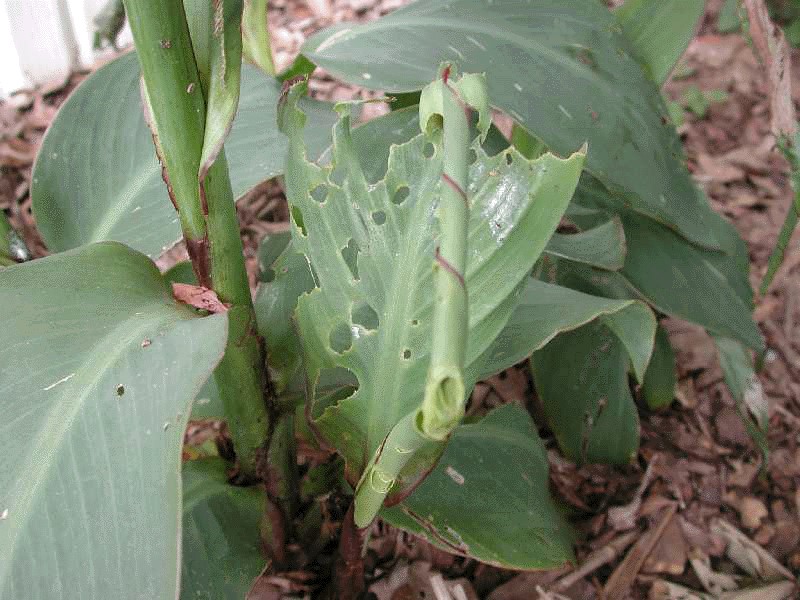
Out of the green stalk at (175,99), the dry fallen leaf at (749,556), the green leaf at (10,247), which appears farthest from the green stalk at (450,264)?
the dry fallen leaf at (749,556)

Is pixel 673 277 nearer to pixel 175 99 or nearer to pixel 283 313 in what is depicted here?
pixel 283 313

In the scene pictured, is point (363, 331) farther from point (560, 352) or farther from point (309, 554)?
point (560, 352)

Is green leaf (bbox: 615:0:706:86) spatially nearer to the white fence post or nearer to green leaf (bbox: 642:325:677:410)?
green leaf (bbox: 642:325:677:410)

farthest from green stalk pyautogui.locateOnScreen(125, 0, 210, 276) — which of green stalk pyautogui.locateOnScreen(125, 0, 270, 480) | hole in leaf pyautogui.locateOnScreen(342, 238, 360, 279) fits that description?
hole in leaf pyautogui.locateOnScreen(342, 238, 360, 279)

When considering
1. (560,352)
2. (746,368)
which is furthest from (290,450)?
(746,368)

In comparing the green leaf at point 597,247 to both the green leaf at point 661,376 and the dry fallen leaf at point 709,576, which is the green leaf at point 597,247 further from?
the dry fallen leaf at point 709,576
